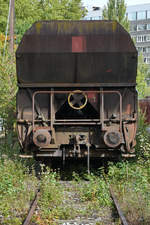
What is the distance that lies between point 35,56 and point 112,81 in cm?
184

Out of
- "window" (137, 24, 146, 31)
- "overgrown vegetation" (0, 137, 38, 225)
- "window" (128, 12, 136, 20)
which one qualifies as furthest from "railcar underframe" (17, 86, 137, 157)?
"window" (137, 24, 146, 31)

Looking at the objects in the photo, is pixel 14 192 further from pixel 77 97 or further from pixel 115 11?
pixel 115 11

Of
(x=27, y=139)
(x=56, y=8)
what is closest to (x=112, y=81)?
(x=27, y=139)

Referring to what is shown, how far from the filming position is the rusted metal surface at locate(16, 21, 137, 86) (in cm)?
881

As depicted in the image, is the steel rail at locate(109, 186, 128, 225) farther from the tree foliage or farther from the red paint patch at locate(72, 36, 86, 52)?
the tree foliage

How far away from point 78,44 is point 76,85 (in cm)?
92

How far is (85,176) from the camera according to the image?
32.0 ft

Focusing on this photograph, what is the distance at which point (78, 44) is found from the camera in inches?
349

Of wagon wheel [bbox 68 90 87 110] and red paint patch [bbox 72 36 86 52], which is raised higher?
red paint patch [bbox 72 36 86 52]

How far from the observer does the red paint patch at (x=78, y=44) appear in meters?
8.83

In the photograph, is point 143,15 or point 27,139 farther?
point 143,15

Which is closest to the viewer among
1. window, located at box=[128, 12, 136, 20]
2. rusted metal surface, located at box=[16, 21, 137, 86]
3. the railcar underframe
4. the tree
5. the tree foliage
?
rusted metal surface, located at box=[16, 21, 137, 86]

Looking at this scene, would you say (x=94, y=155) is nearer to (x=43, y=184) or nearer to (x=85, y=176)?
(x=85, y=176)

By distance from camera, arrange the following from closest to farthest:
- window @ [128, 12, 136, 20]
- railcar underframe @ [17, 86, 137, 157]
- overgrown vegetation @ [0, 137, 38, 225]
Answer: overgrown vegetation @ [0, 137, 38, 225] < railcar underframe @ [17, 86, 137, 157] < window @ [128, 12, 136, 20]
